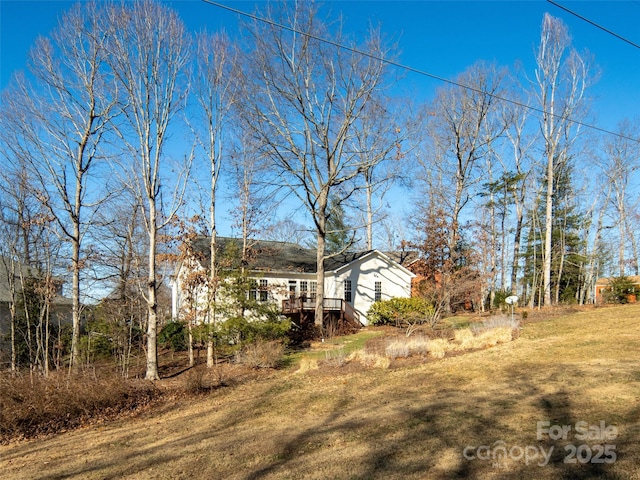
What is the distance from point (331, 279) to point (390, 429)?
1978 cm

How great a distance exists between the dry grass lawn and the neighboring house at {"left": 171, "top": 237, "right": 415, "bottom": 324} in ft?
43.2

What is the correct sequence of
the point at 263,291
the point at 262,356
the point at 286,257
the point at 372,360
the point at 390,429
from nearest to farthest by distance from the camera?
the point at 390,429 → the point at 372,360 → the point at 262,356 → the point at 263,291 → the point at 286,257

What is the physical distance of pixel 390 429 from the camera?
5.91 metres

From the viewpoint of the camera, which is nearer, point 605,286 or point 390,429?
point 390,429

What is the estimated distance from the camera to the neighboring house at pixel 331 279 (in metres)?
23.5

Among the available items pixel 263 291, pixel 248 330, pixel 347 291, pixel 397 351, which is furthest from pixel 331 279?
pixel 397 351

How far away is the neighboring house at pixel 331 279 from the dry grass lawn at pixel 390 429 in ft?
43.2

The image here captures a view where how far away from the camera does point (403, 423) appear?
6109 millimetres

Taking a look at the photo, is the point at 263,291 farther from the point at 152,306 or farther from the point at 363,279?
the point at 363,279

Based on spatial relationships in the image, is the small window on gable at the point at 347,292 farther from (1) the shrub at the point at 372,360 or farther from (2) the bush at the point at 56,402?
(2) the bush at the point at 56,402

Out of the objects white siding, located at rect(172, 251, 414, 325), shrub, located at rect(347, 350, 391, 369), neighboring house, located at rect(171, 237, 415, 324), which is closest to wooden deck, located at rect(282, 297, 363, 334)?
neighboring house, located at rect(171, 237, 415, 324)

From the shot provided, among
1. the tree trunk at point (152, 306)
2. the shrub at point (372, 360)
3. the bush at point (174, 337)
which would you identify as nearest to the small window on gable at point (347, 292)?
the bush at point (174, 337)

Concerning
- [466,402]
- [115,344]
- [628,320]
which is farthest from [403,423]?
[628,320]

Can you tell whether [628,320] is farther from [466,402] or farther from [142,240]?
[142,240]
